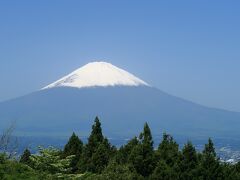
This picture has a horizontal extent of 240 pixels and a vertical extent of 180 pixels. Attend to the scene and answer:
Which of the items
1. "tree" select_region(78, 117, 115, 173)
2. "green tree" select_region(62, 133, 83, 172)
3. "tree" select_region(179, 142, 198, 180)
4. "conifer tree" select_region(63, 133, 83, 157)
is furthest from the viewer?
"conifer tree" select_region(63, 133, 83, 157)

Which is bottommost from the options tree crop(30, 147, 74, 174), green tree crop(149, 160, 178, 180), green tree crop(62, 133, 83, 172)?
green tree crop(149, 160, 178, 180)

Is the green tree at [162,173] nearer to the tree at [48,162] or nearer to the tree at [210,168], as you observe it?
the tree at [210,168]

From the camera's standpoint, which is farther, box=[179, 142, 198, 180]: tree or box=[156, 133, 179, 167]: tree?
box=[156, 133, 179, 167]: tree

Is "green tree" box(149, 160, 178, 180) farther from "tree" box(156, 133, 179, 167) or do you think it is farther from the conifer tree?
the conifer tree

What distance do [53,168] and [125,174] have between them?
5255 mm

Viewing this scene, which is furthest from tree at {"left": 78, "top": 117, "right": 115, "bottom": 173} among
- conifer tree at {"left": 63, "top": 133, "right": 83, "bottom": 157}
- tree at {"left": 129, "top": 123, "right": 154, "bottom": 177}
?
conifer tree at {"left": 63, "top": 133, "right": 83, "bottom": 157}

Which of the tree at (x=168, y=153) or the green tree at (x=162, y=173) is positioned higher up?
the tree at (x=168, y=153)

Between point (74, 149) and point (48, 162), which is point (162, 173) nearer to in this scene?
point (48, 162)

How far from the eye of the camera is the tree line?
1045 inches

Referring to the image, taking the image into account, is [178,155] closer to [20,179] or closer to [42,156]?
[42,156]

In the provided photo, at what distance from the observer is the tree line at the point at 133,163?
26542 millimetres

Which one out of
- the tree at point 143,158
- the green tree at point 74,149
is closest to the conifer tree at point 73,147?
the green tree at point 74,149

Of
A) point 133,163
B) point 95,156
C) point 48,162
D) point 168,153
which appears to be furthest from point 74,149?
point 48,162

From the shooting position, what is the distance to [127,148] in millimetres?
33719
